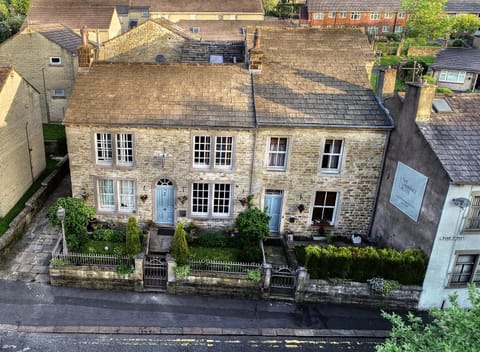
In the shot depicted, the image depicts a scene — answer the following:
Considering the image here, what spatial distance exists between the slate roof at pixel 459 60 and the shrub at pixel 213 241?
39813 mm

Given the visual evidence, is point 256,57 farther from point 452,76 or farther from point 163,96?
point 452,76

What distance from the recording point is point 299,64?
23.9 m

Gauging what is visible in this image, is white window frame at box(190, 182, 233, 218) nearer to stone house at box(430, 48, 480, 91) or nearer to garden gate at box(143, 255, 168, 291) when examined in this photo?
garden gate at box(143, 255, 168, 291)

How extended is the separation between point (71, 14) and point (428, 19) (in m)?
49.3

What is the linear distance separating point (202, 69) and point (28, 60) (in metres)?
23.8

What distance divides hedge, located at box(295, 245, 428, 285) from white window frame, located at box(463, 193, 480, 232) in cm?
231

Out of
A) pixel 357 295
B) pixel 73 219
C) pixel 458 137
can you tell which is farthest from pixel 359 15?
pixel 73 219

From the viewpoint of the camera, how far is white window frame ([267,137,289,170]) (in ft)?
71.1

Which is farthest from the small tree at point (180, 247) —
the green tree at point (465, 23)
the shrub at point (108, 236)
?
the green tree at point (465, 23)

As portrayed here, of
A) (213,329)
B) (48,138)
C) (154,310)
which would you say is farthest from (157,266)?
(48,138)

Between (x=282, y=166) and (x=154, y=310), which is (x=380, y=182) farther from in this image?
(x=154, y=310)

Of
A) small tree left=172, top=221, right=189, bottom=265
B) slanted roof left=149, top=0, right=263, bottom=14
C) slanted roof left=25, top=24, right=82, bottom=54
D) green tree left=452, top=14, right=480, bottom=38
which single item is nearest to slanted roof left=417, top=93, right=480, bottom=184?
small tree left=172, top=221, right=189, bottom=265

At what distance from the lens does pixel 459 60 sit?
48.7 m

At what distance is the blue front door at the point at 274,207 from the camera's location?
22.8m
